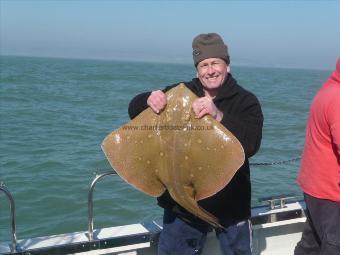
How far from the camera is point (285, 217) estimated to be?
4180 mm

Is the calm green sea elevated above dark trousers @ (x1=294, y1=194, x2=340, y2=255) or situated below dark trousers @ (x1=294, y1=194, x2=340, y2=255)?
below

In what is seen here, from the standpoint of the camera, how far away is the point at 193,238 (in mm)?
3402

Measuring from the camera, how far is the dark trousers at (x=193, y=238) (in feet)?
10.8

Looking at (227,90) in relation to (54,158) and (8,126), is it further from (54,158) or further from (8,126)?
(8,126)

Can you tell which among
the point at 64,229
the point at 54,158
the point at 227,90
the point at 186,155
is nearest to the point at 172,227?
the point at 186,155

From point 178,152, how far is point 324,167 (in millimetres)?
1091

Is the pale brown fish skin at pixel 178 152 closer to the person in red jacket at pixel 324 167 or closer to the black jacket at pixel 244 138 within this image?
the black jacket at pixel 244 138

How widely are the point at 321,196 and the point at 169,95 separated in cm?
132

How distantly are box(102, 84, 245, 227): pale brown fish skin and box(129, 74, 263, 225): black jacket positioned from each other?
8.9 inches

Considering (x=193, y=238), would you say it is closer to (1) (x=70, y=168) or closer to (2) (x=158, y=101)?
(2) (x=158, y=101)

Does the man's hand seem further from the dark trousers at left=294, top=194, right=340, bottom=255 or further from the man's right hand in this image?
the dark trousers at left=294, top=194, right=340, bottom=255

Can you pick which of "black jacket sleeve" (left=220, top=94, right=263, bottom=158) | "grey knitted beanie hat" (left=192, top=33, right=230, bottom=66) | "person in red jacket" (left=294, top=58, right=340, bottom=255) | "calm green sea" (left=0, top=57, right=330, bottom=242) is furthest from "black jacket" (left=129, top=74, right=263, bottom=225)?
"calm green sea" (left=0, top=57, right=330, bottom=242)

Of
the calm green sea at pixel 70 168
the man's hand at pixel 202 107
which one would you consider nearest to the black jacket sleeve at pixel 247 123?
the man's hand at pixel 202 107

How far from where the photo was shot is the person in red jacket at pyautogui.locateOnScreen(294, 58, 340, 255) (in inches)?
122
